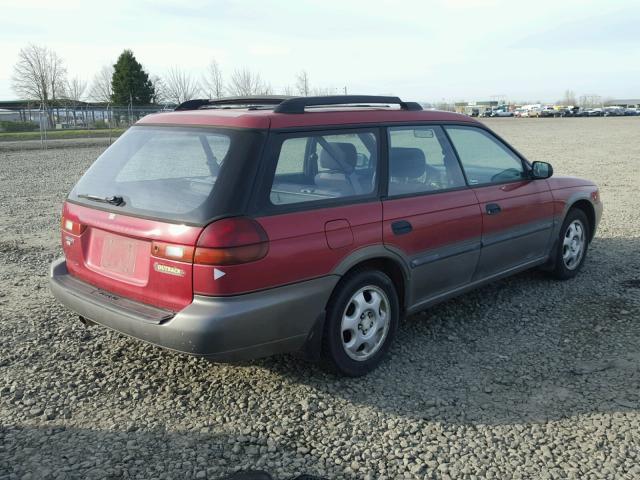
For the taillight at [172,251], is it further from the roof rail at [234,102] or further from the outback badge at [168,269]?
the roof rail at [234,102]

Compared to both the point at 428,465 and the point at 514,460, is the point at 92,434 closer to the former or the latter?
the point at 428,465

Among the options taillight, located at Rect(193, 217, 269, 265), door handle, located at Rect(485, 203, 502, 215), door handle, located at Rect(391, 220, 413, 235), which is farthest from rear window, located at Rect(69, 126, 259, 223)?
door handle, located at Rect(485, 203, 502, 215)

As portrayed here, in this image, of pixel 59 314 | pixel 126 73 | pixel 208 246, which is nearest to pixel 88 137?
pixel 126 73

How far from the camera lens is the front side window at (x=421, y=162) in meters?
4.25

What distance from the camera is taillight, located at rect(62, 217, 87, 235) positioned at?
3.95 meters

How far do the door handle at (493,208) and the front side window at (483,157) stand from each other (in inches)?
7.8

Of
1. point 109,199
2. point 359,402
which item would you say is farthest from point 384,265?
point 109,199

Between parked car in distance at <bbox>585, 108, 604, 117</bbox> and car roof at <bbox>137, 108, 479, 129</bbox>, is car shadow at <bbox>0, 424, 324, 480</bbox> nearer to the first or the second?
car roof at <bbox>137, 108, 479, 129</bbox>

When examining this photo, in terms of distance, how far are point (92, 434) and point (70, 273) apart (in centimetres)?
125

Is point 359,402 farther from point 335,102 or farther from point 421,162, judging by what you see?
point 335,102

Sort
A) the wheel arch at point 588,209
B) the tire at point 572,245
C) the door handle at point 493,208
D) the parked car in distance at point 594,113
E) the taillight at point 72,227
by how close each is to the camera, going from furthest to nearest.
Answer: the parked car in distance at point 594,113 < the wheel arch at point 588,209 < the tire at point 572,245 < the door handle at point 493,208 < the taillight at point 72,227

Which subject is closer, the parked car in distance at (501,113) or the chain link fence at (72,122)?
the chain link fence at (72,122)

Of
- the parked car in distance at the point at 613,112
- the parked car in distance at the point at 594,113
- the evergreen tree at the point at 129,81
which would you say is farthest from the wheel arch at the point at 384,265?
the parked car in distance at the point at 613,112

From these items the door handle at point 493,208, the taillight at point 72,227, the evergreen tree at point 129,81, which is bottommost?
the door handle at point 493,208
